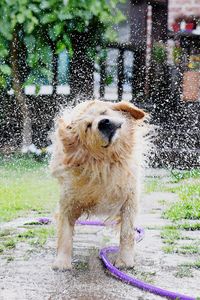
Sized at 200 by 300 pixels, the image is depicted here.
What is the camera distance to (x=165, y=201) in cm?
712

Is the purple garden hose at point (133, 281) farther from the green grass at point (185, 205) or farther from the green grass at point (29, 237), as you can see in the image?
the green grass at point (185, 205)

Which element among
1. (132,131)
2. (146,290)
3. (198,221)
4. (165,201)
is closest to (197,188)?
(165,201)

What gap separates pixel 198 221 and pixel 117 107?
191cm

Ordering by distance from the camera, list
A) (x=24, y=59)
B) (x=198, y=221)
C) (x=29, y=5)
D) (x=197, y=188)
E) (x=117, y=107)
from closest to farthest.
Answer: (x=117, y=107), (x=198, y=221), (x=197, y=188), (x=29, y=5), (x=24, y=59)

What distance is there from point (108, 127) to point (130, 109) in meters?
0.38

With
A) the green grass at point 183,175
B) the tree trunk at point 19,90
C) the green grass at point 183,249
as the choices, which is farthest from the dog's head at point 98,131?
the tree trunk at point 19,90

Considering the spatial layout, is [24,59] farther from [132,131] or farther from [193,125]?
[132,131]

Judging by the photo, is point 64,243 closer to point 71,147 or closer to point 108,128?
point 71,147

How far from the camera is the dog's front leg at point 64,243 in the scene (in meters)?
4.12

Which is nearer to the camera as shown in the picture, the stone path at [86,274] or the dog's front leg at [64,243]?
the stone path at [86,274]

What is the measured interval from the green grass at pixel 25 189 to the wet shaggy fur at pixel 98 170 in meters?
1.86

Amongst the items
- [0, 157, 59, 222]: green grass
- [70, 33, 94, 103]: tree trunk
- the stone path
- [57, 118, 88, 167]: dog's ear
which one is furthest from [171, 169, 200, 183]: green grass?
[57, 118, 88, 167]: dog's ear

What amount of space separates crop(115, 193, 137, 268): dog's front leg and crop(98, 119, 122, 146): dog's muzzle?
22.8 inches

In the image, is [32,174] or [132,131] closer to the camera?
[132,131]
